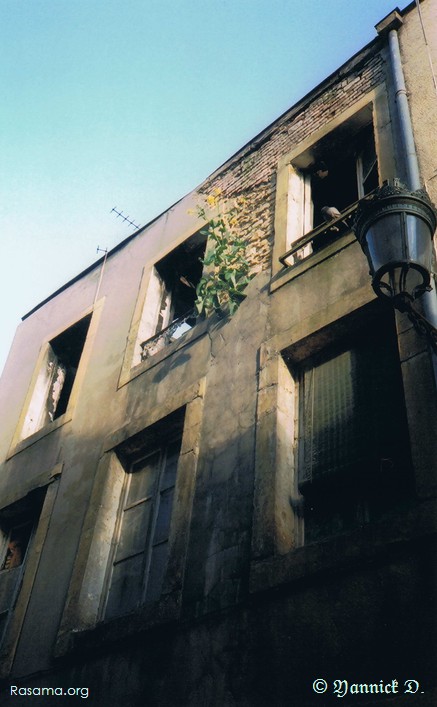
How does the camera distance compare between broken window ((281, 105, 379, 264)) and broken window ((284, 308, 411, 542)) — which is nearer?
broken window ((284, 308, 411, 542))

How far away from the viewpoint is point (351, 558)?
A: 134 inches

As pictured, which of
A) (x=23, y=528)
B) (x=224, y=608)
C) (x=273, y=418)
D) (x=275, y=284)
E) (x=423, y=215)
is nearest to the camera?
(x=423, y=215)

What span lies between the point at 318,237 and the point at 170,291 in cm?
280

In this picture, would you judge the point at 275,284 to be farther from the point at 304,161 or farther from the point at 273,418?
the point at 304,161

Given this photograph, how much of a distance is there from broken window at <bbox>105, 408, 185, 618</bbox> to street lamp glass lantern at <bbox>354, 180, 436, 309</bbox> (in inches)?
116

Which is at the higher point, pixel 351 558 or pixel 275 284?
pixel 275 284

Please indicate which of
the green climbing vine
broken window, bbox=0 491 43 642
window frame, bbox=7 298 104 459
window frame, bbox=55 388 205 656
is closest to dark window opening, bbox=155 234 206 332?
the green climbing vine

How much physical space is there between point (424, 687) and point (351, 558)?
2.37ft

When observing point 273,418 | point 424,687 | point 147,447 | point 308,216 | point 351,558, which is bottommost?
→ point 424,687

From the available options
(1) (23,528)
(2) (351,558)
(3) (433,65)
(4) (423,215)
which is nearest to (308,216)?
(3) (433,65)

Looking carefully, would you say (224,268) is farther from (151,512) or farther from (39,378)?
(39,378)

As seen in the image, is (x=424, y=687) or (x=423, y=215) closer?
(x=424, y=687)

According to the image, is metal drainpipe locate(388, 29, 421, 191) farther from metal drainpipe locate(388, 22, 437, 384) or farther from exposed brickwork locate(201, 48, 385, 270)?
exposed brickwork locate(201, 48, 385, 270)

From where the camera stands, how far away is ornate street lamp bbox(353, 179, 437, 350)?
3.23m
